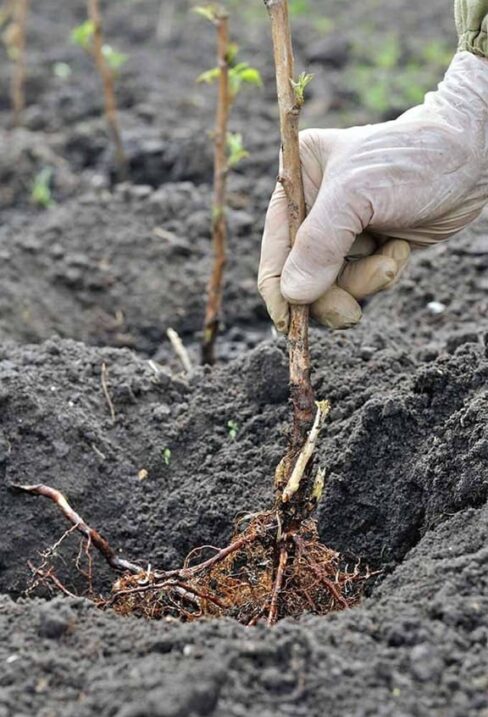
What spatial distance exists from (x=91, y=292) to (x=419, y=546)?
246cm

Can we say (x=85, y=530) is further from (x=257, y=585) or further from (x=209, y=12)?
(x=209, y=12)

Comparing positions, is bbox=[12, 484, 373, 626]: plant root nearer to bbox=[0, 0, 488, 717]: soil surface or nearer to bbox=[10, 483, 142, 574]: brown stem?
bbox=[10, 483, 142, 574]: brown stem

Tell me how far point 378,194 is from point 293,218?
24 cm

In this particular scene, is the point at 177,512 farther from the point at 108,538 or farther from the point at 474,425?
the point at 474,425

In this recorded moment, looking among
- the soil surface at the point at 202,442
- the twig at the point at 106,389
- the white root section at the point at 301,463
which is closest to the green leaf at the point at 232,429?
the soil surface at the point at 202,442

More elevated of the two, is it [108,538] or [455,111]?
[455,111]

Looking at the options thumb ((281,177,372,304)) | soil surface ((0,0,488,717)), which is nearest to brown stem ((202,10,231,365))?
soil surface ((0,0,488,717))

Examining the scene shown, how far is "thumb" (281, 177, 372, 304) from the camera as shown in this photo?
2384 mm

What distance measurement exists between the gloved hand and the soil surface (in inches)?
13.0

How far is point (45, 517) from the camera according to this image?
105 inches

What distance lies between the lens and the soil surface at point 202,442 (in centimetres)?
183

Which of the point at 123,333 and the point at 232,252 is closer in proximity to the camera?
the point at 123,333

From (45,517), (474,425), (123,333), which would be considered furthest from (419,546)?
(123,333)

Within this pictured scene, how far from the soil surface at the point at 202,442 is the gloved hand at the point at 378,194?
33 cm
